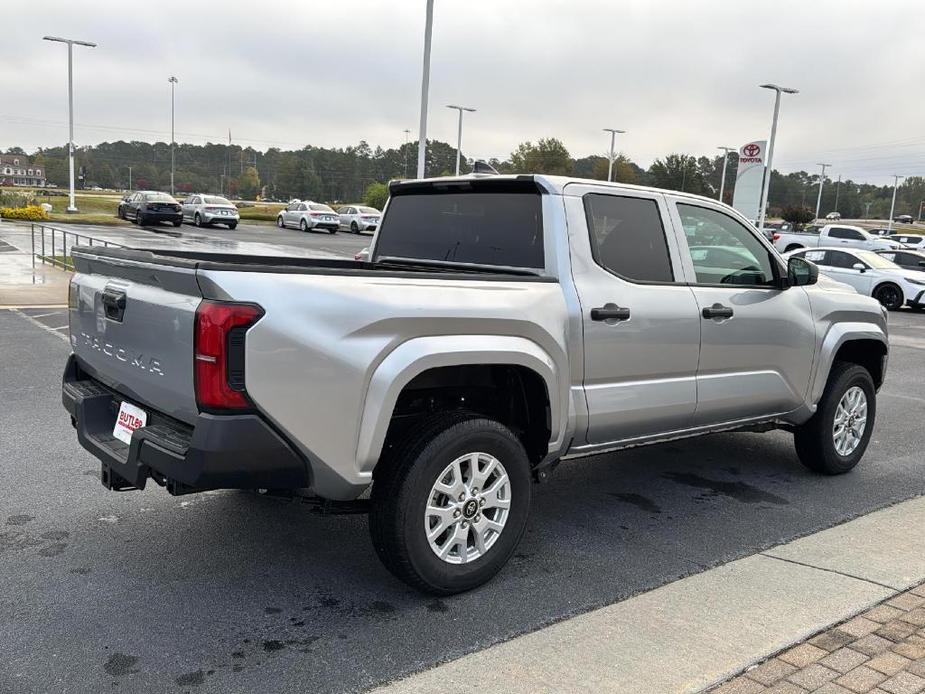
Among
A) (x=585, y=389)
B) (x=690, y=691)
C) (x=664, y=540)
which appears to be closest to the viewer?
(x=690, y=691)

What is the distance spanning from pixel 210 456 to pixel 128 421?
2.41 ft

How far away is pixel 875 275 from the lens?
19750 millimetres

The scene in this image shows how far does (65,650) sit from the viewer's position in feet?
10.1

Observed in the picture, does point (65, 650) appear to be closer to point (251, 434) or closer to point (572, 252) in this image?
point (251, 434)

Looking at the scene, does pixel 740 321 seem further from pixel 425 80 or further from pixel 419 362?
pixel 425 80

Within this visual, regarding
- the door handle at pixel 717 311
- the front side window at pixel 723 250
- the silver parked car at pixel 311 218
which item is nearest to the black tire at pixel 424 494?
the door handle at pixel 717 311

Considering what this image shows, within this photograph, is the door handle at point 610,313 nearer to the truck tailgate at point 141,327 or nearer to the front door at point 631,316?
the front door at point 631,316

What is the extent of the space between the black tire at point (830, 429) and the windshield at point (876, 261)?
15.9 metres

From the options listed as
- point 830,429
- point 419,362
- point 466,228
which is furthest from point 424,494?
point 830,429

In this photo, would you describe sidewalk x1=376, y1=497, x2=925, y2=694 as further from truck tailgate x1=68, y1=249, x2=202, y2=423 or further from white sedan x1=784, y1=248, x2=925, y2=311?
white sedan x1=784, y1=248, x2=925, y2=311

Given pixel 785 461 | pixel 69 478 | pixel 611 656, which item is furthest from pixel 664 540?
pixel 69 478

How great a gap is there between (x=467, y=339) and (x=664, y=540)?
1.81 metres

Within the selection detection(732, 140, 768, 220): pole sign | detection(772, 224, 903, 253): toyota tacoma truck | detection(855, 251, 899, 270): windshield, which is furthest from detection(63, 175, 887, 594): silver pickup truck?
detection(772, 224, 903, 253): toyota tacoma truck

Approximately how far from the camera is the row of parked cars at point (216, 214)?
3778cm
